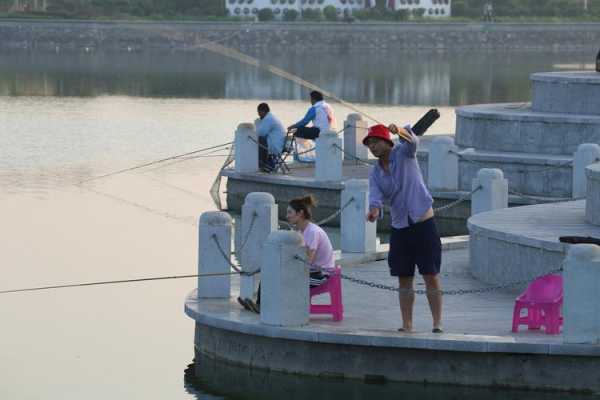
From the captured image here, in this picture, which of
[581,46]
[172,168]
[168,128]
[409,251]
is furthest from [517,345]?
[581,46]

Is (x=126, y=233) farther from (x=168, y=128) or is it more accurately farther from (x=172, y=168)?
(x=168, y=128)

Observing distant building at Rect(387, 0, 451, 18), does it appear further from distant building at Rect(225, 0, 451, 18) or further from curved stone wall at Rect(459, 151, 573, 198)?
curved stone wall at Rect(459, 151, 573, 198)

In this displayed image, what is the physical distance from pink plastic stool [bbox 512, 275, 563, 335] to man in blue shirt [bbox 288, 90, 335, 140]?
538 inches

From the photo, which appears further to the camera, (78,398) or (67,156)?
(67,156)

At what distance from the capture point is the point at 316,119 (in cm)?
2798

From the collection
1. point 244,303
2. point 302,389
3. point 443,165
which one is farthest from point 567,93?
point 302,389

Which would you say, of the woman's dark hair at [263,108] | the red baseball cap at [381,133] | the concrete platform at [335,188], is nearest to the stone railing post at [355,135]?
the concrete platform at [335,188]

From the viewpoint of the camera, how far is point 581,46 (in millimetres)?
112438

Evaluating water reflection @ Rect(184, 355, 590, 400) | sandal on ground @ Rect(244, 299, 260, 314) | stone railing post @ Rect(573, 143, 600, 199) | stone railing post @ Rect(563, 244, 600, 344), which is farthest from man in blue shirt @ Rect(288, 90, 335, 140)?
stone railing post @ Rect(563, 244, 600, 344)

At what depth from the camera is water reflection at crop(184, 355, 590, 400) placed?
13.4 metres

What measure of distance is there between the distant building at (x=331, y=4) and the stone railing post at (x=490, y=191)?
96953 millimetres

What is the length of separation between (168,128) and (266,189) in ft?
54.4

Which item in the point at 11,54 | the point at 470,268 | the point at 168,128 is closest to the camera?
the point at 470,268

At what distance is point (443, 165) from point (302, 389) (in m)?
10.5
